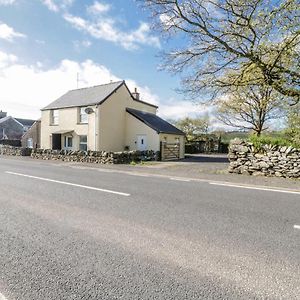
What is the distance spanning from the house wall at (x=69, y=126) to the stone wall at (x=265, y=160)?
618 inches

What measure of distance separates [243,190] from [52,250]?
6935 mm

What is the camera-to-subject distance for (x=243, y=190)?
903 cm

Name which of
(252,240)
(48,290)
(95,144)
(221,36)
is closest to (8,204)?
(48,290)

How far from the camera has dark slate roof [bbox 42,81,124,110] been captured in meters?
27.0

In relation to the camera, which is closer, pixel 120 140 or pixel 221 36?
pixel 221 36

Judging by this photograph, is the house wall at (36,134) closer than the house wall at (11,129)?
Yes

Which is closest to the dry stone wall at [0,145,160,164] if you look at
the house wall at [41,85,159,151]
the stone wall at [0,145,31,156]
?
the stone wall at [0,145,31,156]

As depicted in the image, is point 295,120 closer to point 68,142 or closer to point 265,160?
point 265,160

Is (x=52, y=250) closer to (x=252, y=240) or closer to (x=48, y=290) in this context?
(x=48, y=290)

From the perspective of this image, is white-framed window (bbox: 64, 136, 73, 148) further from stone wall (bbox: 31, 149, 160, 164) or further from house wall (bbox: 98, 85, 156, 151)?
house wall (bbox: 98, 85, 156, 151)

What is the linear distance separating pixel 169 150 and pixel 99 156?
29.9 ft

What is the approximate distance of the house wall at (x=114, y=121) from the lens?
26047mm

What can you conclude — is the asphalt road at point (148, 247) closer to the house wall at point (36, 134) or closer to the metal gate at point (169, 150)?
the metal gate at point (169, 150)

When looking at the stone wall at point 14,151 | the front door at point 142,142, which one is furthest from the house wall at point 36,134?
the front door at point 142,142
